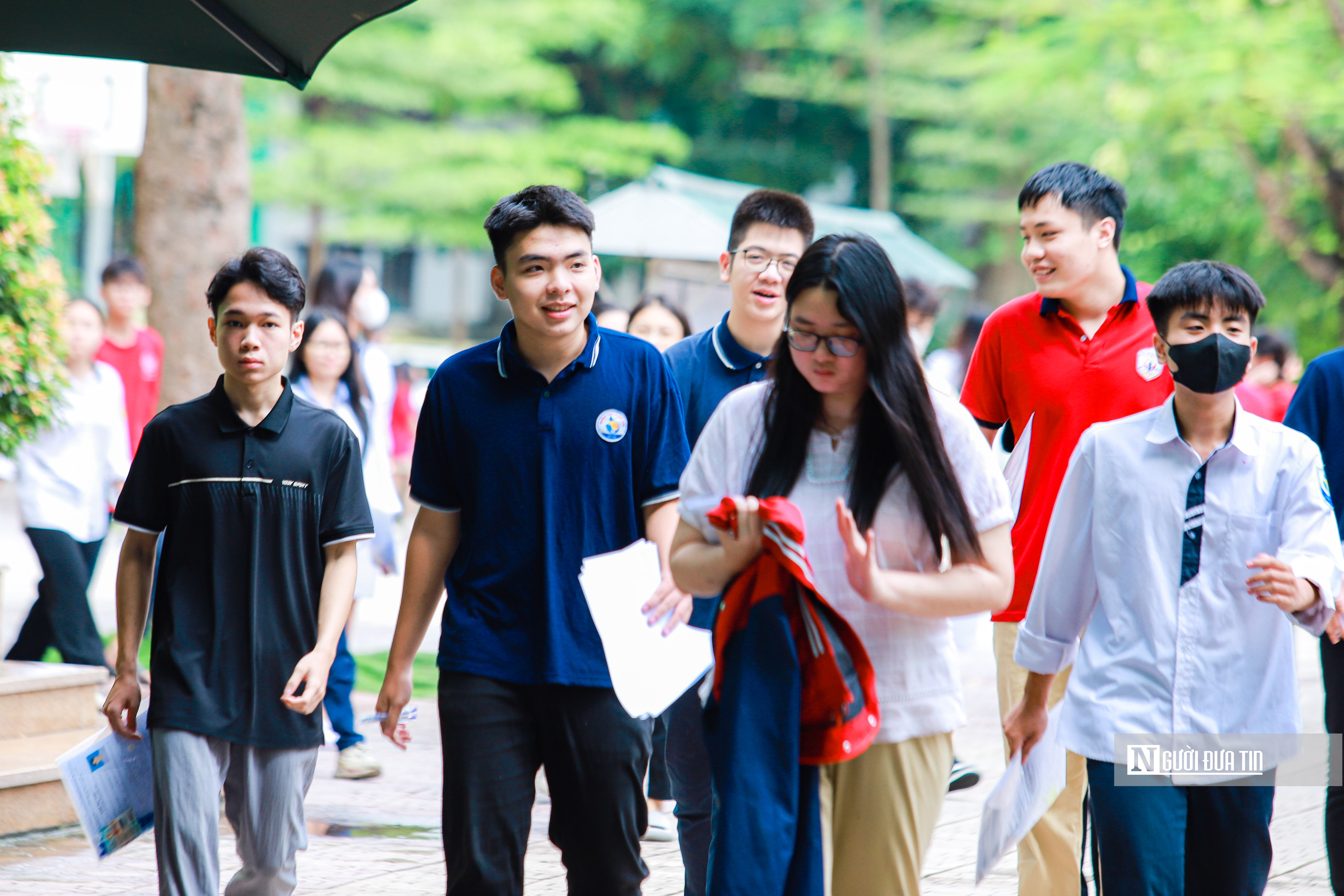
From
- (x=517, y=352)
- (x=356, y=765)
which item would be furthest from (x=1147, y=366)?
(x=356, y=765)

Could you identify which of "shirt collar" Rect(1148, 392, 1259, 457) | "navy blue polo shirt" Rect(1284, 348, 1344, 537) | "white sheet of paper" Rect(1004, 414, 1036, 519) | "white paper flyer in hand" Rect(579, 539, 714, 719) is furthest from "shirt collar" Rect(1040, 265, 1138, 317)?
"white paper flyer in hand" Rect(579, 539, 714, 719)

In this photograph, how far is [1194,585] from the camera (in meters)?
3.37

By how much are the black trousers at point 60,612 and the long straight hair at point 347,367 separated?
1.39 metres

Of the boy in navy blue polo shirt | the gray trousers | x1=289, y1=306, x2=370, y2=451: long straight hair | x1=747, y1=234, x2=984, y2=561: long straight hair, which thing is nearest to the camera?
x1=747, y1=234, x2=984, y2=561: long straight hair

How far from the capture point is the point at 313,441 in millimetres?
4066

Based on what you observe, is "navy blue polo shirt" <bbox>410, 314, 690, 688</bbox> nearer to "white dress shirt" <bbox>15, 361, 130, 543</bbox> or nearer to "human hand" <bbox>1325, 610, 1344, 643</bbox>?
"human hand" <bbox>1325, 610, 1344, 643</bbox>

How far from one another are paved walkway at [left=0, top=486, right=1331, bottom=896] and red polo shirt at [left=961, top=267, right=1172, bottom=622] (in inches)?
51.9

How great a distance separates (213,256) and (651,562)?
23.8 feet

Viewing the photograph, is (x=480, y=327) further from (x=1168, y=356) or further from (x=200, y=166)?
(x=1168, y=356)

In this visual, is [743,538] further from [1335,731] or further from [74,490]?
[74,490]

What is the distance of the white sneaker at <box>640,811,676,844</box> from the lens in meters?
5.68

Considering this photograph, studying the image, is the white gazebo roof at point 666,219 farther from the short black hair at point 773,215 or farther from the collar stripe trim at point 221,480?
the collar stripe trim at point 221,480

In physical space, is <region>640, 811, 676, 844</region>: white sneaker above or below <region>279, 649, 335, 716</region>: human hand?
below

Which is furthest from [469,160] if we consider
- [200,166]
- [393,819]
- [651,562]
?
[651,562]
